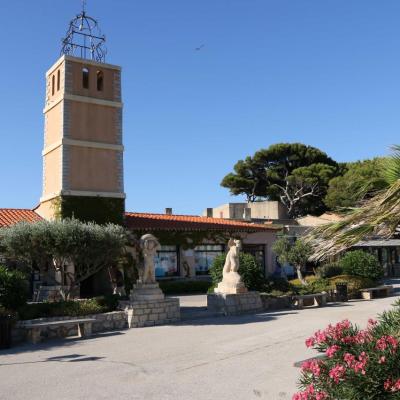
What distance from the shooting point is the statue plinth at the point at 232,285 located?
1650 cm

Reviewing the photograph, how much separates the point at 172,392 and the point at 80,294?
1631 centimetres

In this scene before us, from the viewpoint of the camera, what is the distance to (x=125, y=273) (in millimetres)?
23797

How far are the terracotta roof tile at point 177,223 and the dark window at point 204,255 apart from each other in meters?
1.23

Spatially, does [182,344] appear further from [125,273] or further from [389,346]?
[125,273]

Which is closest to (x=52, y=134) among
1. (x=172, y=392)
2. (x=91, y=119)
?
(x=91, y=119)

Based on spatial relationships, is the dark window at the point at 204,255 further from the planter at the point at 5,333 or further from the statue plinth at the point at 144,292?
the planter at the point at 5,333

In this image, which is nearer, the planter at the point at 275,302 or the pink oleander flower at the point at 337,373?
the pink oleander flower at the point at 337,373

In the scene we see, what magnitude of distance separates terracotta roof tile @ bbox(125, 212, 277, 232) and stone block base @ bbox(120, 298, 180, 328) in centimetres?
1089

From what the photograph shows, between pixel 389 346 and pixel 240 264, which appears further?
pixel 240 264

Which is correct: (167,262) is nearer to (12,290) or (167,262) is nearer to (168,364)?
(12,290)

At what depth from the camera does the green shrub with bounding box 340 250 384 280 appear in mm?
22969

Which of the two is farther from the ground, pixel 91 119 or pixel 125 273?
pixel 91 119

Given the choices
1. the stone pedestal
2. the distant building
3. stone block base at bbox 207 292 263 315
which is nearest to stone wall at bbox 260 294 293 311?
stone block base at bbox 207 292 263 315

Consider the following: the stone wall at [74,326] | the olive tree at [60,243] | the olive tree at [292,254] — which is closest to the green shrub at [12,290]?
the stone wall at [74,326]
